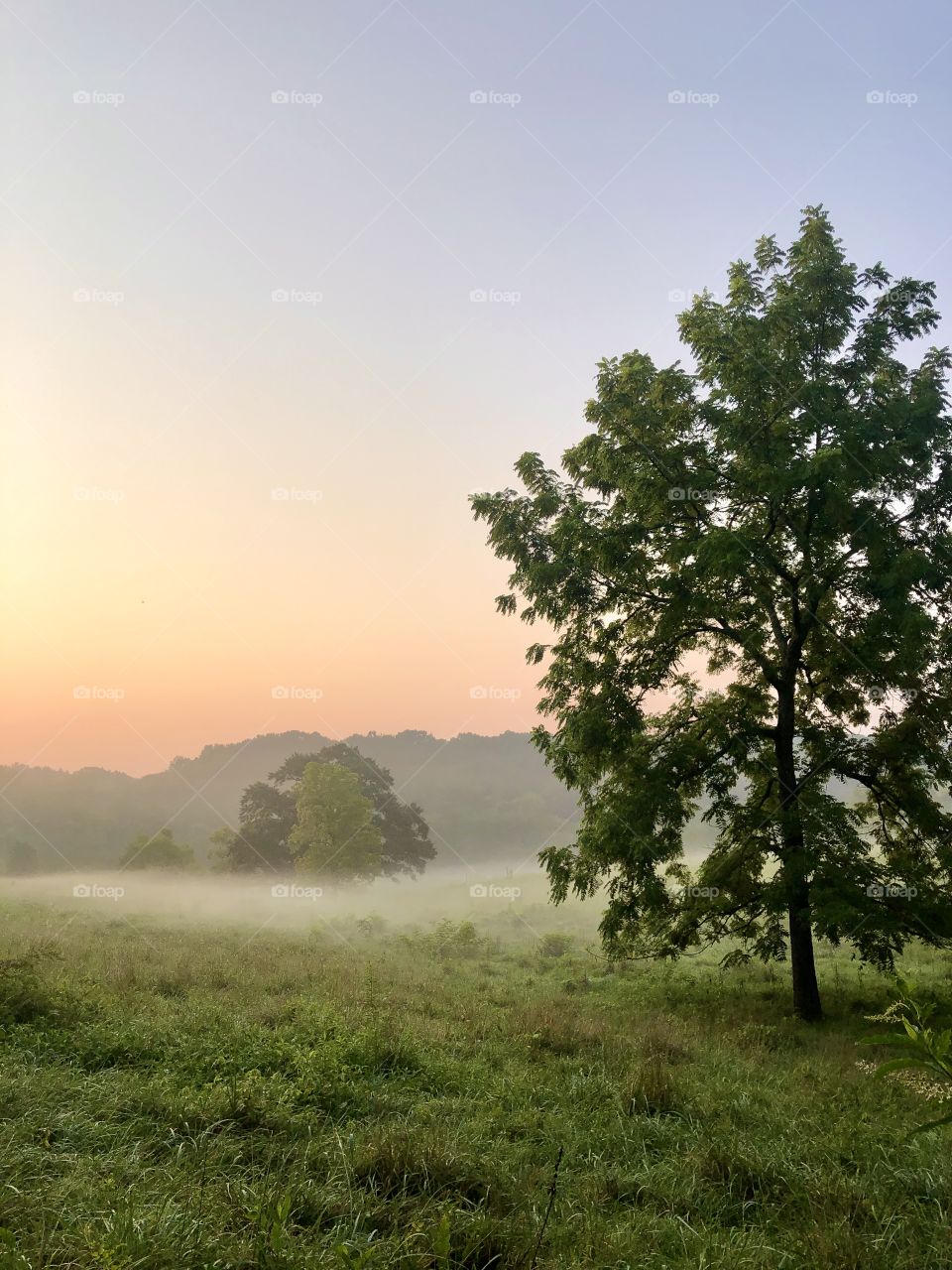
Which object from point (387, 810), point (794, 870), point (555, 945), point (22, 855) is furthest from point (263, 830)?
point (22, 855)

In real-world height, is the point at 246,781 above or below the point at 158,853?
above

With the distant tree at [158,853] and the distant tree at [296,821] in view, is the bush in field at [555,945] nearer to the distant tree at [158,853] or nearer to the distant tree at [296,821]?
the distant tree at [296,821]

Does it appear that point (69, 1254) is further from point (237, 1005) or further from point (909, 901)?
point (909, 901)

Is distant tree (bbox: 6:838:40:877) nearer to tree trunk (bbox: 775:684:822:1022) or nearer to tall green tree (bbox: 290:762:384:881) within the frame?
tall green tree (bbox: 290:762:384:881)

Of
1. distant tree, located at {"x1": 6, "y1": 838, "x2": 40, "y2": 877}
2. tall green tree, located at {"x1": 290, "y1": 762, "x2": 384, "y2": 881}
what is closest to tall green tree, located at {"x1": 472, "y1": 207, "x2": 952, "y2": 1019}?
tall green tree, located at {"x1": 290, "y1": 762, "x2": 384, "y2": 881}

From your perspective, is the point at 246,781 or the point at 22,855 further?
the point at 246,781

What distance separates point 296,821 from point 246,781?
35.5 metres

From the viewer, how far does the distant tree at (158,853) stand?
50844 millimetres

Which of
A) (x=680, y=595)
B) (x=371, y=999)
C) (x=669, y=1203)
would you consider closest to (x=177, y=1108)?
(x=669, y=1203)

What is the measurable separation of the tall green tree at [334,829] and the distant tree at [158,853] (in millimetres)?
17043

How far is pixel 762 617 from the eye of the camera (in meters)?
14.0

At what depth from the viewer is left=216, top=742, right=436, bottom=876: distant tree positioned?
1683 inches

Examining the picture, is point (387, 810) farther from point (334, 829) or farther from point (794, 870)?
point (794, 870)

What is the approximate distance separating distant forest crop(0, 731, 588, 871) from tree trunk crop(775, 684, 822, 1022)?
6424 cm
